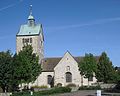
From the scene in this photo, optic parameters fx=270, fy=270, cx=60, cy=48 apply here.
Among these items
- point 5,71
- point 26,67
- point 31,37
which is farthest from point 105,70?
point 31,37

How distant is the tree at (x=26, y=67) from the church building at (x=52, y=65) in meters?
21.8

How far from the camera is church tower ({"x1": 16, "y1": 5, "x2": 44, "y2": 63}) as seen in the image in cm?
7856

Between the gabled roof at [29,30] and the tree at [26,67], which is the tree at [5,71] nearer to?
the tree at [26,67]

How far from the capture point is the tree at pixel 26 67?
50406 mm

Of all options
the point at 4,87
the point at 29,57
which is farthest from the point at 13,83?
the point at 29,57

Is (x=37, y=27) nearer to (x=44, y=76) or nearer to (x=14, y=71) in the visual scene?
(x=44, y=76)

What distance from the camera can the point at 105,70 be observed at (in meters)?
62.1

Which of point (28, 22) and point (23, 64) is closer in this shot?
point (23, 64)

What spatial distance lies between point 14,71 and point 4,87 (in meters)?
3.69

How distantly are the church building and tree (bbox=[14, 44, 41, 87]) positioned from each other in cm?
2182

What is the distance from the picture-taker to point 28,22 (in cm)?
8319

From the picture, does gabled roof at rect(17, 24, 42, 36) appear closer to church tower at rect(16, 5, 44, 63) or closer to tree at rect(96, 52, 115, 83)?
church tower at rect(16, 5, 44, 63)

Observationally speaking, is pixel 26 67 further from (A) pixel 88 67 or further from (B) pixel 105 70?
(B) pixel 105 70

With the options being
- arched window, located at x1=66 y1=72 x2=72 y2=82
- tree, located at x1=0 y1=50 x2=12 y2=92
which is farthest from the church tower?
tree, located at x1=0 y1=50 x2=12 y2=92
